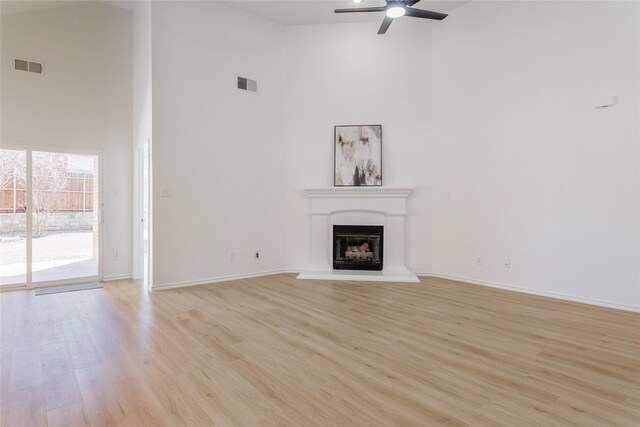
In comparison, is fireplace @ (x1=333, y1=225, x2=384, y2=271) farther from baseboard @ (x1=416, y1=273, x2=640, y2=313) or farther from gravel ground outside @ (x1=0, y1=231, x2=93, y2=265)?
gravel ground outside @ (x1=0, y1=231, x2=93, y2=265)

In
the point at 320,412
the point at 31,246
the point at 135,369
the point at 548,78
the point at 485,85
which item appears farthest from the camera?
the point at 485,85

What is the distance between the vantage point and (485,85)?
15.7 ft

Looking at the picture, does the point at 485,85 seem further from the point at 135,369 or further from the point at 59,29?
the point at 59,29

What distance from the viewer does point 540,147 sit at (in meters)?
4.25

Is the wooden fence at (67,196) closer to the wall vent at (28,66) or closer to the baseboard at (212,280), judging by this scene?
the wall vent at (28,66)

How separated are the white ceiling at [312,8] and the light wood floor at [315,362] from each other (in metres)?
4.30

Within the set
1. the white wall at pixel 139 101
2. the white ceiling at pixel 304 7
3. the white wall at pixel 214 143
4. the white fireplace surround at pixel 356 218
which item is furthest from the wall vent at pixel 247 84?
the white fireplace surround at pixel 356 218

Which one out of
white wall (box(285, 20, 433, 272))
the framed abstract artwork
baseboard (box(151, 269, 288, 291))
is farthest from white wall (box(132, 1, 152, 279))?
the framed abstract artwork

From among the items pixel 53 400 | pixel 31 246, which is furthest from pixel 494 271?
pixel 31 246

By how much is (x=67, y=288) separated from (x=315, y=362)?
4.00 m

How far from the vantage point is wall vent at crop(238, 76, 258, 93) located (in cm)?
508

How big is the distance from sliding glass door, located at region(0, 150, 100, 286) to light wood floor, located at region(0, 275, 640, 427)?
83cm

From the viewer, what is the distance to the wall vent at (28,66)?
4.33 m

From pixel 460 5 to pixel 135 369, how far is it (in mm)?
6136
